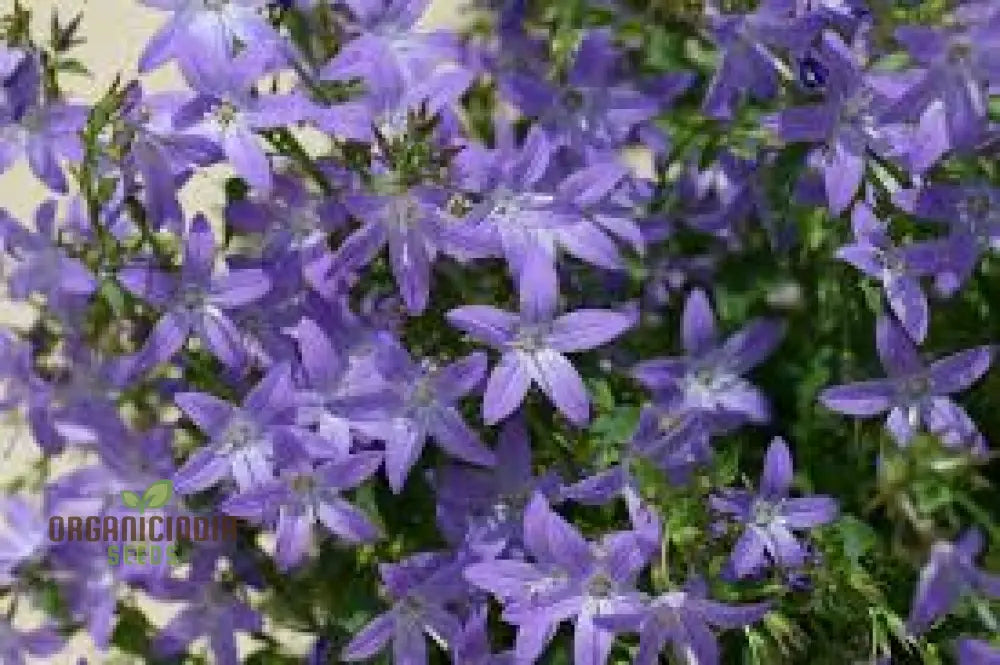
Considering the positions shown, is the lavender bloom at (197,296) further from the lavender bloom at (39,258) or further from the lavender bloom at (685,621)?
the lavender bloom at (685,621)

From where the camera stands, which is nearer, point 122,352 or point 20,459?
point 122,352

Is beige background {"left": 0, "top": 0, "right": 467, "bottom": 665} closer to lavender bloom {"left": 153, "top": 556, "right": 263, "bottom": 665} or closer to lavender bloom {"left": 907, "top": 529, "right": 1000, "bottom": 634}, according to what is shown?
lavender bloom {"left": 153, "top": 556, "right": 263, "bottom": 665}

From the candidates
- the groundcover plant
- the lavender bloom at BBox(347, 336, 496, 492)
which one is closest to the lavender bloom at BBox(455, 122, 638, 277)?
the groundcover plant

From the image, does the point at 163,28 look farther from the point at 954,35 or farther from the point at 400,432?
the point at 954,35

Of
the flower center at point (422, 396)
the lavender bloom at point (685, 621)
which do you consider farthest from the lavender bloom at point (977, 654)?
the flower center at point (422, 396)

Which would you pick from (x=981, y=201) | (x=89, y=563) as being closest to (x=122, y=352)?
(x=89, y=563)

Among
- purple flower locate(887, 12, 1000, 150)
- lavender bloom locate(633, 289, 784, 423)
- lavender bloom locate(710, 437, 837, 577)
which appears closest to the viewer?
purple flower locate(887, 12, 1000, 150)
